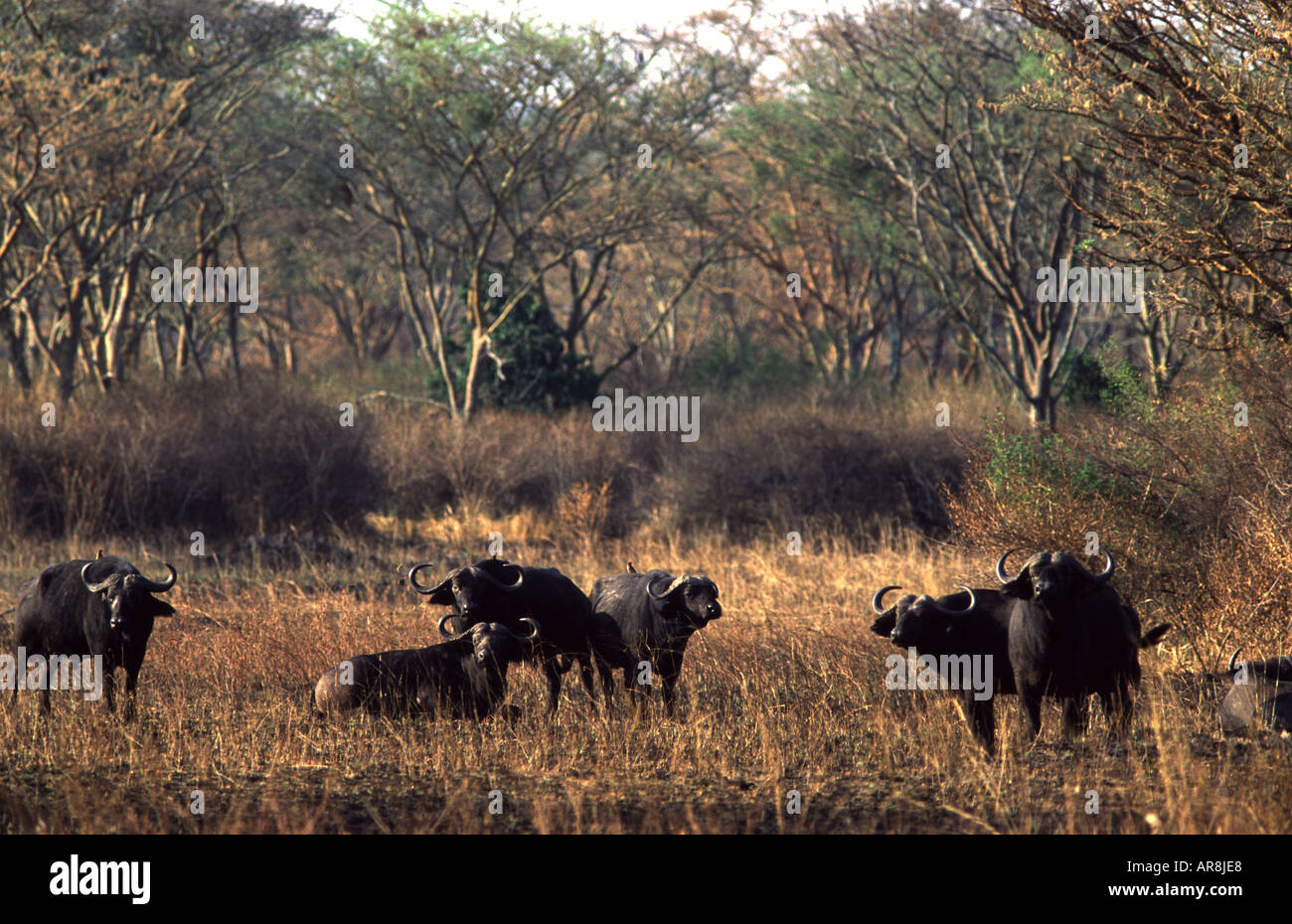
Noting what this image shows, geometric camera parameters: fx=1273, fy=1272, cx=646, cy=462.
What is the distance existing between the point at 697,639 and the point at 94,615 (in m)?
4.62

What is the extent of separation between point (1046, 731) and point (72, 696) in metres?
Result: 6.24

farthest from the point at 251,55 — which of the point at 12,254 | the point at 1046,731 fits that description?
the point at 1046,731

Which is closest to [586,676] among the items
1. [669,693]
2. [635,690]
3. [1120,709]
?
[635,690]

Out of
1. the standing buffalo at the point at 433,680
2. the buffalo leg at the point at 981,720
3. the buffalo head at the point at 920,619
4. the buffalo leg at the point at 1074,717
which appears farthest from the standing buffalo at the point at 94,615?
the buffalo leg at the point at 1074,717

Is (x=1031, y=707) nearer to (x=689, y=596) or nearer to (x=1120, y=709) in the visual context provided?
(x=1120, y=709)

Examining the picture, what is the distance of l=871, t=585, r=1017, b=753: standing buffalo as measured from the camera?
7082mm

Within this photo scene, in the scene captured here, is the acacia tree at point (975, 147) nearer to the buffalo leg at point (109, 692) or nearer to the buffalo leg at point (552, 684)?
the buffalo leg at point (552, 684)

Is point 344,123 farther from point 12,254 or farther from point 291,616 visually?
point 291,616

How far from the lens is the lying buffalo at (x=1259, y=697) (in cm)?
751

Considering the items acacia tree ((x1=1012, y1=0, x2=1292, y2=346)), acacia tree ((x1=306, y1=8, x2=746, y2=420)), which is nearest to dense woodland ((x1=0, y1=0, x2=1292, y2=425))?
acacia tree ((x1=306, y1=8, x2=746, y2=420))

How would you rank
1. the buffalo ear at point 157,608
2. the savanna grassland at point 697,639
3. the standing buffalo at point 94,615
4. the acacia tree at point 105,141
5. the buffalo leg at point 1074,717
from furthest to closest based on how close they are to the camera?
the acacia tree at point 105,141
the buffalo ear at point 157,608
the standing buffalo at point 94,615
the buffalo leg at point 1074,717
the savanna grassland at point 697,639

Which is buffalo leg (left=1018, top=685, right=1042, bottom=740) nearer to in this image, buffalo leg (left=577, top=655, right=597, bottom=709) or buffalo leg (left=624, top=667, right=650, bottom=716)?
buffalo leg (left=624, top=667, right=650, bottom=716)

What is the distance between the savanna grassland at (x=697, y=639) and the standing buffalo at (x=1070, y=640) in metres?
0.30

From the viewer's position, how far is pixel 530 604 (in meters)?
8.47
